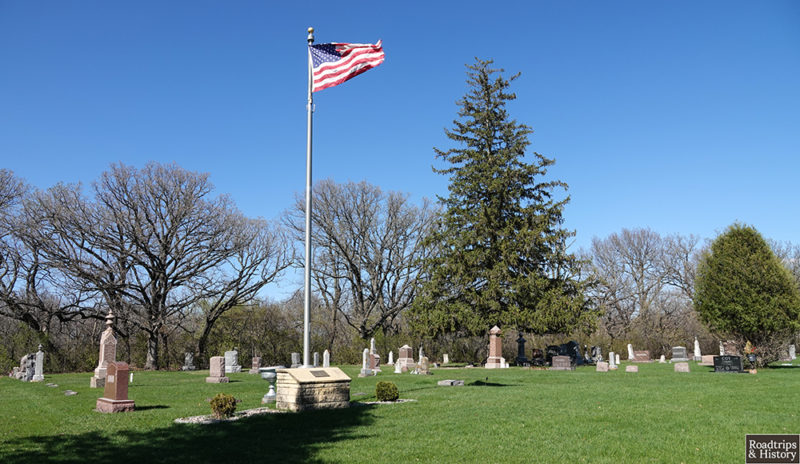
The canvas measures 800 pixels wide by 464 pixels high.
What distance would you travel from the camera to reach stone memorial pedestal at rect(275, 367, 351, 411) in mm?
11727

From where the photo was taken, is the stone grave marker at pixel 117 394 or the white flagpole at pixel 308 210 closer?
the white flagpole at pixel 308 210

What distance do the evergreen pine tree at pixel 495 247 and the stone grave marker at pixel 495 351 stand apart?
5.59ft

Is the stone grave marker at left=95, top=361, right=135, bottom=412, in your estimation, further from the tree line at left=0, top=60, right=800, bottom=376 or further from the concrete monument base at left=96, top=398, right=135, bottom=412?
the tree line at left=0, top=60, right=800, bottom=376

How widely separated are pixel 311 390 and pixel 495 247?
2276cm

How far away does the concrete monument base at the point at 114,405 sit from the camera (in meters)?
12.0

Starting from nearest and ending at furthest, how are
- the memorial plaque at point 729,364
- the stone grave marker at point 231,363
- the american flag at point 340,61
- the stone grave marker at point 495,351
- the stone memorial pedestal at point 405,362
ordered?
the american flag at point 340,61
the memorial plaque at point 729,364
the stone memorial pedestal at point 405,362
the stone grave marker at point 231,363
the stone grave marker at point 495,351

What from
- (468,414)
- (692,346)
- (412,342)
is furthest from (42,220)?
(692,346)

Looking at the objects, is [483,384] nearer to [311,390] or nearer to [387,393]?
[387,393]

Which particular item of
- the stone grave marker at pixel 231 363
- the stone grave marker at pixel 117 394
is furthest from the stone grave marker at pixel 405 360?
the stone grave marker at pixel 117 394

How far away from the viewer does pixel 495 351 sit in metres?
29.2

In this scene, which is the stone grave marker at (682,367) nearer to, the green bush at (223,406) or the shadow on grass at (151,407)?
the green bush at (223,406)

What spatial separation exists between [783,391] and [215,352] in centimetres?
3081

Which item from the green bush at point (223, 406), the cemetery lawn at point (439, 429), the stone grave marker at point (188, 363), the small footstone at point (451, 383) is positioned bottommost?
the stone grave marker at point (188, 363)

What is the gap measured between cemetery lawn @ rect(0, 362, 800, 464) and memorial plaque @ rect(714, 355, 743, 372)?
6767mm
